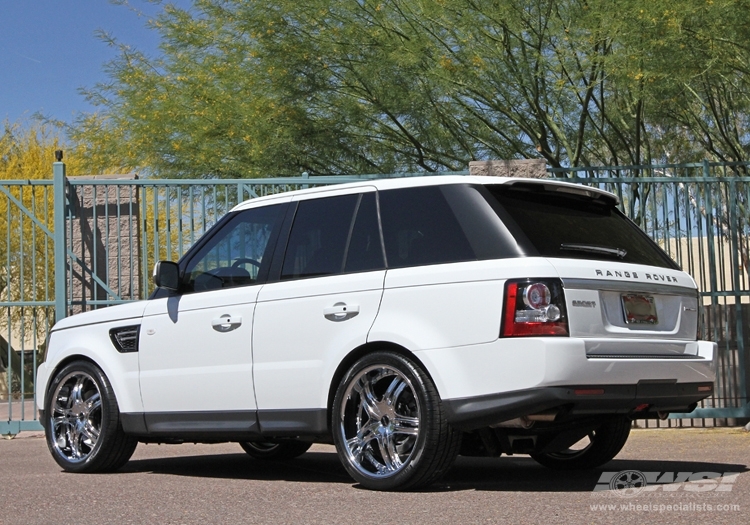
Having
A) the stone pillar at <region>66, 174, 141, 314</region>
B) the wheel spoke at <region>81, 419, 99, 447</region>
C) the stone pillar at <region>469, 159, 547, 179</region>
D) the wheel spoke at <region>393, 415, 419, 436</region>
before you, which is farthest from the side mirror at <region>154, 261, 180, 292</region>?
the stone pillar at <region>469, 159, 547, 179</region>

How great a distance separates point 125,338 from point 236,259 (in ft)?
3.32

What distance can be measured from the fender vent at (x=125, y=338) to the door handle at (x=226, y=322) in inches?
32.0

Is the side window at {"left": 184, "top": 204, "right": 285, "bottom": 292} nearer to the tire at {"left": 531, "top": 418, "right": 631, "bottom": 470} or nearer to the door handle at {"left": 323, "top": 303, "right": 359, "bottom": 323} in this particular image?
the door handle at {"left": 323, "top": 303, "right": 359, "bottom": 323}

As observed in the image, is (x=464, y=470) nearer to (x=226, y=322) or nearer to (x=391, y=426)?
(x=391, y=426)

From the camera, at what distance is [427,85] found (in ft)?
50.3

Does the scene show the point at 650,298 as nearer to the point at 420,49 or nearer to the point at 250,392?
the point at 250,392

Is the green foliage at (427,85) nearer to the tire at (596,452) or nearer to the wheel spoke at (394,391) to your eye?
the tire at (596,452)

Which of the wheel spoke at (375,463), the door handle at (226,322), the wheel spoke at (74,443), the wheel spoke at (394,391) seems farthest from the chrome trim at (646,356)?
the wheel spoke at (74,443)

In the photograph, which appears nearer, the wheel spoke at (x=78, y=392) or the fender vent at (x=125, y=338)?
Answer: the fender vent at (x=125, y=338)

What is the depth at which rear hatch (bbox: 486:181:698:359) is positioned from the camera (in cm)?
638

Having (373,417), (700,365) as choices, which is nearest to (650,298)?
(700,365)

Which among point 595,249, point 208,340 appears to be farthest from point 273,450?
point 595,249

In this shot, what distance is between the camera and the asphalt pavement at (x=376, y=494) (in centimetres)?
582

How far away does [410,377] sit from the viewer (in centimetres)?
659
